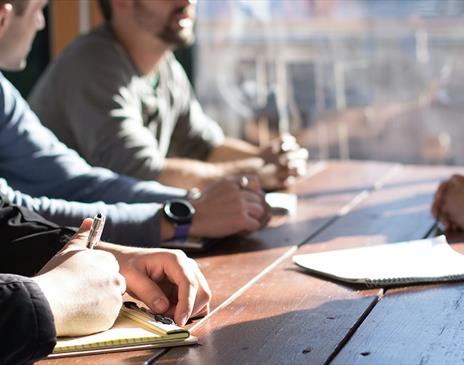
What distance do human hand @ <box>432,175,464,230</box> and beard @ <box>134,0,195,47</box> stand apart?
1063 millimetres

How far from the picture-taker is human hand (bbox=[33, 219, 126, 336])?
1.13 metres

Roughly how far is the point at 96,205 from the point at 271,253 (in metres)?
0.34

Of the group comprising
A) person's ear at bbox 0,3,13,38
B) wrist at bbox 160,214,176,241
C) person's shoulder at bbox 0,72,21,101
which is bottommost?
wrist at bbox 160,214,176,241

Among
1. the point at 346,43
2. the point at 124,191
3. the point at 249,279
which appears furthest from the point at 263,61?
the point at 249,279

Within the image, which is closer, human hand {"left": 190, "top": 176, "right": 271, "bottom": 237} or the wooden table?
the wooden table

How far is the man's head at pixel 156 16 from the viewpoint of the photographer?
2.79 m

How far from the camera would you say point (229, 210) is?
188cm

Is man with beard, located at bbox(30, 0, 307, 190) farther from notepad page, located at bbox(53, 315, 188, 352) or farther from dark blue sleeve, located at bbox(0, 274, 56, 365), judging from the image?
dark blue sleeve, located at bbox(0, 274, 56, 365)

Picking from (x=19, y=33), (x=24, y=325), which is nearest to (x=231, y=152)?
(x=19, y=33)

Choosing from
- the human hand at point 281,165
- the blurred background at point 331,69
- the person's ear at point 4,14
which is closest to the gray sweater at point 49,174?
the person's ear at point 4,14

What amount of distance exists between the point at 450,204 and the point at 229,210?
443 millimetres

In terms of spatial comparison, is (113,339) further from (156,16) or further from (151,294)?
(156,16)

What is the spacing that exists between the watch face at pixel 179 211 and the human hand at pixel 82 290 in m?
0.59

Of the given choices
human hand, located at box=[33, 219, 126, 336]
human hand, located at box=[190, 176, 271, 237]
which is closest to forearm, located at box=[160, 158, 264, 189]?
human hand, located at box=[190, 176, 271, 237]
